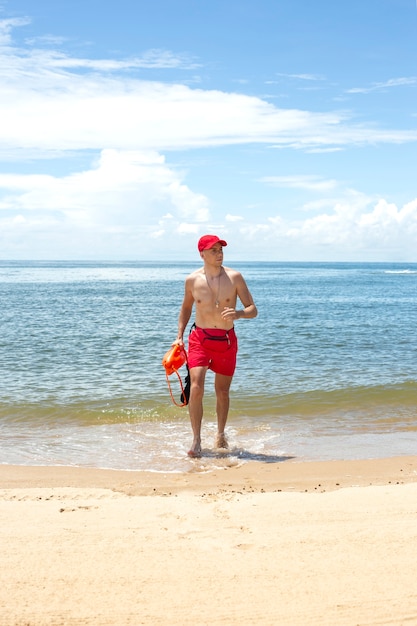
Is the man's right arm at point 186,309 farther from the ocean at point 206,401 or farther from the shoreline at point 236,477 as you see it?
the shoreline at point 236,477

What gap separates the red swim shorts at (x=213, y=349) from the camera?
6.91 metres

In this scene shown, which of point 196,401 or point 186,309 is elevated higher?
point 186,309

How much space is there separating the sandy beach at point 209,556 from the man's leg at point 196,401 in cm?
149

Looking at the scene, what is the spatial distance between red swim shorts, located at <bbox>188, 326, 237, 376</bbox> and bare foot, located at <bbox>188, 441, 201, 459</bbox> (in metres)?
0.78

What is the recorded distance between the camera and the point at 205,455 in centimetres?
691

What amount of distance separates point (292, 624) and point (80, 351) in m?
12.2

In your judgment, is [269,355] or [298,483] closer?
[298,483]

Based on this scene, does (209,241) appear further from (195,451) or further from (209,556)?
(209,556)

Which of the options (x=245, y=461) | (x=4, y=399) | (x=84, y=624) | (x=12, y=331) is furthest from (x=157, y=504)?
(x=12, y=331)

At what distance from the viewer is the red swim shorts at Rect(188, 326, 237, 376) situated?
6.91 meters

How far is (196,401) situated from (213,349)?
0.56m

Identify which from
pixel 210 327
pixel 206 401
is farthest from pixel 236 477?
pixel 206 401

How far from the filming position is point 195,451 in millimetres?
6840

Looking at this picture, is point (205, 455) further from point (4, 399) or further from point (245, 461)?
point (4, 399)
